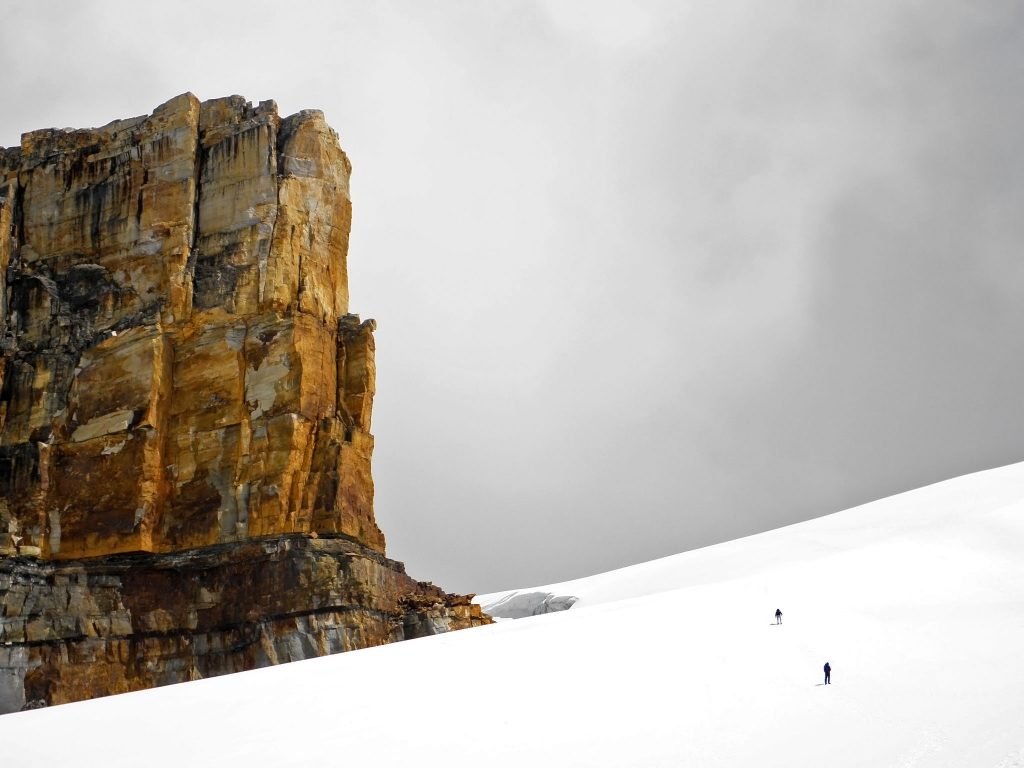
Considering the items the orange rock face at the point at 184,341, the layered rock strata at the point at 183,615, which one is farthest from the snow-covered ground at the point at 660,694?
the orange rock face at the point at 184,341

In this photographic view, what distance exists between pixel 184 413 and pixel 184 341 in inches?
111

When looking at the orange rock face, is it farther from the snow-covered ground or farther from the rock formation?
the snow-covered ground

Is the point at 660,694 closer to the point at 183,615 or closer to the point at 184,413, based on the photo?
the point at 183,615

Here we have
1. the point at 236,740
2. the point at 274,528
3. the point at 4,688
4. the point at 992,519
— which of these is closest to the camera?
the point at 236,740

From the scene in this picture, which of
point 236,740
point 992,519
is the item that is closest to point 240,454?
point 236,740

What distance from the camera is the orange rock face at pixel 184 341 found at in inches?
1556

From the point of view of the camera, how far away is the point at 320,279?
42.5 meters

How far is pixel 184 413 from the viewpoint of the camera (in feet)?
133

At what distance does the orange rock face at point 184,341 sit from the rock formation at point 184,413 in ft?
0.26

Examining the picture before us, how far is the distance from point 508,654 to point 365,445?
15600 millimetres

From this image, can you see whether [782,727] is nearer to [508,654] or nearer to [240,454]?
[508,654]

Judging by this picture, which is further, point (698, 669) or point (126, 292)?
point (126, 292)

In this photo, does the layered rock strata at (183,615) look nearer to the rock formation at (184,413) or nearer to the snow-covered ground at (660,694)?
the rock formation at (184,413)

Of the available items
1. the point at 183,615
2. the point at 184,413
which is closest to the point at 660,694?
the point at 183,615
